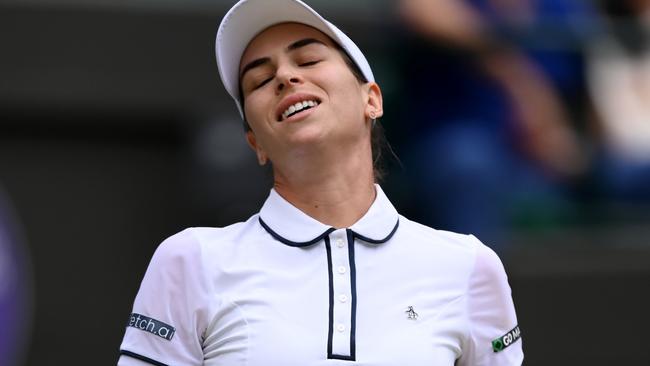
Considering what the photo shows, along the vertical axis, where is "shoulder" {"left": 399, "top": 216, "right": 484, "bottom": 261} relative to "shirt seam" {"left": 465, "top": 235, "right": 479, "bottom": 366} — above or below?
above

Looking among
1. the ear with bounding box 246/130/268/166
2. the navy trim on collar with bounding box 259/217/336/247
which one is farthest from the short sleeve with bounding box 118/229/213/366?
the ear with bounding box 246/130/268/166

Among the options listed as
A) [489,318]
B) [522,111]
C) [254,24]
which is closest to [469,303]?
[489,318]

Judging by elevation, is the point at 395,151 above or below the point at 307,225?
above

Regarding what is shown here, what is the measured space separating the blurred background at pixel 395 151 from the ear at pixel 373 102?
2.56 metres

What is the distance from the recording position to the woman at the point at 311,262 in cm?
223

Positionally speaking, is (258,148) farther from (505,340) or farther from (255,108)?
(505,340)

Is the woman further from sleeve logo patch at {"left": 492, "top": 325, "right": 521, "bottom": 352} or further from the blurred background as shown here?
the blurred background

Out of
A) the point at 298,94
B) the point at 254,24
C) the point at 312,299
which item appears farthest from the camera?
the point at 254,24

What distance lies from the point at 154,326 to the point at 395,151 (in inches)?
124

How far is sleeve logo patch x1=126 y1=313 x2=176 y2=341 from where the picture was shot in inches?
88.4

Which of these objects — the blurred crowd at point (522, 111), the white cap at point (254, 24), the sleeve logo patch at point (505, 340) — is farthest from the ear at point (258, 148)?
the blurred crowd at point (522, 111)

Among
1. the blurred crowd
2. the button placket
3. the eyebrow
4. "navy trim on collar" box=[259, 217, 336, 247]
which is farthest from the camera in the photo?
the blurred crowd

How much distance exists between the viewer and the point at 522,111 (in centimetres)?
548

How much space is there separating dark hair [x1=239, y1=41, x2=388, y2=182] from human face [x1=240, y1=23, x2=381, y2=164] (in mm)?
17
